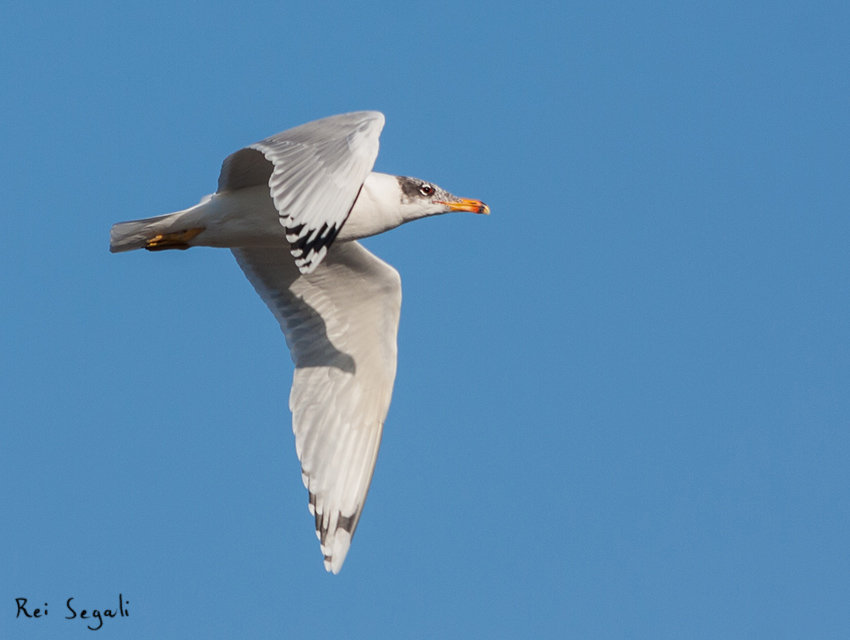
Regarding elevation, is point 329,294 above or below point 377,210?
below

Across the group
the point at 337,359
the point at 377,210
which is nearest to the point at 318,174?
the point at 377,210

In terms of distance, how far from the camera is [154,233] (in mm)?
8719

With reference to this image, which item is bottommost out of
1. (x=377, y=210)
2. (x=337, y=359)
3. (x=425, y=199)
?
(x=337, y=359)

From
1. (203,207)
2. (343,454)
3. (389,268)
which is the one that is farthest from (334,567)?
(203,207)

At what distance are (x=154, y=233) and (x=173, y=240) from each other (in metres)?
0.15

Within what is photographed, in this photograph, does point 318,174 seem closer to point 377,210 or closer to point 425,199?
point 377,210

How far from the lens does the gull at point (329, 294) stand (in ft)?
28.2

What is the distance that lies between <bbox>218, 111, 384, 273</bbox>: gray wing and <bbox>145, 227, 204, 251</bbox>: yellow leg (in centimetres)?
116

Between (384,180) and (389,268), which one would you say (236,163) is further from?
(389,268)

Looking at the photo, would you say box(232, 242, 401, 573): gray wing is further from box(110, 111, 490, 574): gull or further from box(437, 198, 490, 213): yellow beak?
box(437, 198, 490, 213): yellow beak

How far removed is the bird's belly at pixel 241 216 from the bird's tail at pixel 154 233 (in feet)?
0.35

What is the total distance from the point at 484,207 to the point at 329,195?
2.83 meters

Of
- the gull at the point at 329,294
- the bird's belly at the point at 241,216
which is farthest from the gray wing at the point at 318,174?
the bird's belly at the point at 241,216

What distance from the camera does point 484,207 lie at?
31.2ft
